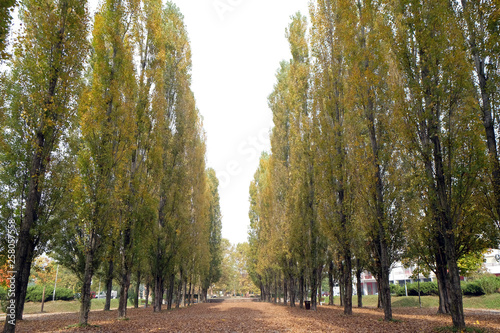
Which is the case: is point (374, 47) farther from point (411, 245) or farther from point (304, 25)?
point (304, 25)

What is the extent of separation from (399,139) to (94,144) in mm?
12619

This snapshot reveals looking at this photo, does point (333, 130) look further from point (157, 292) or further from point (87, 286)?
point (157, 292)

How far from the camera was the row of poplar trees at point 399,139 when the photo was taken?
9.20m

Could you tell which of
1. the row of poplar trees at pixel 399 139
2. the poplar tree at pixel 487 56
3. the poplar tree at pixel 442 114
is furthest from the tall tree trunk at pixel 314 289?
the poplar tree at pixel 487 56

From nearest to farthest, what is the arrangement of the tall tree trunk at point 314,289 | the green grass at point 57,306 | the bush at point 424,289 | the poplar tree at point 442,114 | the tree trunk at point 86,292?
the poplar tree at point 442,114 → the tree trunk at point 86,292 → the tall tree trunk at point 314,289 → the green grass at point 57,306 → the bush at point 424,289

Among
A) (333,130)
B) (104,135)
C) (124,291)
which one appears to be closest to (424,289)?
(333,130)

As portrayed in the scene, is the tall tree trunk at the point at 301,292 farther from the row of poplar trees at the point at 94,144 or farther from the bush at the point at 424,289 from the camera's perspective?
the bush at the point at 424,289

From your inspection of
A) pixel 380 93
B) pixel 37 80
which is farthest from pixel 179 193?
pixel 380 93

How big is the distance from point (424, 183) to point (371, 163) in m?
2.96

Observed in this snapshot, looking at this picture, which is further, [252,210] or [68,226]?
[252,210]

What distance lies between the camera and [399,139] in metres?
→ 10.5

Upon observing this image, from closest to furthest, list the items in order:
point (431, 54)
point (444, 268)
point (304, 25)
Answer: point (431, 54) < point (444, 268) < point (304, 25)

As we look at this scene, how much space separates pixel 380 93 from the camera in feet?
42.3

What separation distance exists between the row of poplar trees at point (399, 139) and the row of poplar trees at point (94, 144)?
9907 millimetres
